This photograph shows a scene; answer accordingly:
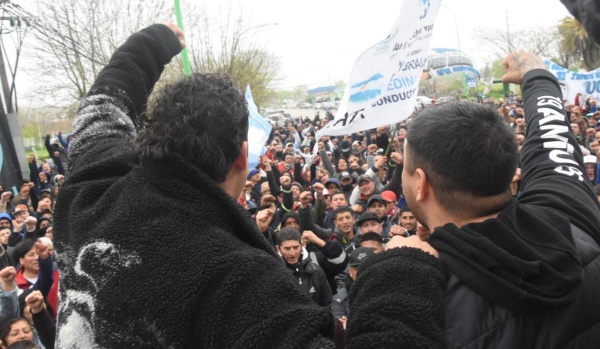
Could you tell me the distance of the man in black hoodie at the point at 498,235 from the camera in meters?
1.09

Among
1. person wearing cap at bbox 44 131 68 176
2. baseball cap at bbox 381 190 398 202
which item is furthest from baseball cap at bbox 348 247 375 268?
person wearing cap at bbox 44 131 68 176

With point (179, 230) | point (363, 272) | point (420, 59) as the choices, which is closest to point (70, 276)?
point (179, 230)

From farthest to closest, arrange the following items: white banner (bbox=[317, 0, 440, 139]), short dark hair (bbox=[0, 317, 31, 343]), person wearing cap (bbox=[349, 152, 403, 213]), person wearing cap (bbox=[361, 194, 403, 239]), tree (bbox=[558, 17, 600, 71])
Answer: tree (bbox=[558, 17, 600, 71])
person wearing cap (bbox=[349, 152, 403, 213])
white banner (bbox=[317, 0, 440, 139])
person wearing cap (bbox=[361, 194, 403, 239])
short dark hair (bbox=[0, 317, 31, 343])

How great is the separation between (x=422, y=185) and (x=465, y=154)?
0.40 ft

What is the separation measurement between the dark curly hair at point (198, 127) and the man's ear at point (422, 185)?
1.47ft

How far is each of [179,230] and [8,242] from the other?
6451mm

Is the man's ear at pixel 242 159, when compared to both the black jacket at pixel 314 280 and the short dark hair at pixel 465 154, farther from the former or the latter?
the black jacket at pixel 314 280

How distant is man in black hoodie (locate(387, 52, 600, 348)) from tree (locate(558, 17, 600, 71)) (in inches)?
1094

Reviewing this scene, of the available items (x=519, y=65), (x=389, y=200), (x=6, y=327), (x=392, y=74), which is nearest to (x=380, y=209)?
(x=389, y=200)

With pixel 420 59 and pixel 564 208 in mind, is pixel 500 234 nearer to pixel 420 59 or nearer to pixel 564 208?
pixel 564 208

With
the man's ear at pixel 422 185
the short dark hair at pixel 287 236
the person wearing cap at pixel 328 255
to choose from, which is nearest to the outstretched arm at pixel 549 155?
the man's ear at pixel 422 185

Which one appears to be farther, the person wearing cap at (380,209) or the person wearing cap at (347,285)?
the person wearing cap at (380,209)

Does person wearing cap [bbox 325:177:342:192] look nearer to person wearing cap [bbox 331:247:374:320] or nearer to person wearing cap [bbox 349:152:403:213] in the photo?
person wearing cap [bbox 349:152:403:213]

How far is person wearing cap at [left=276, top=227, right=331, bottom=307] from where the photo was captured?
4863 mm
